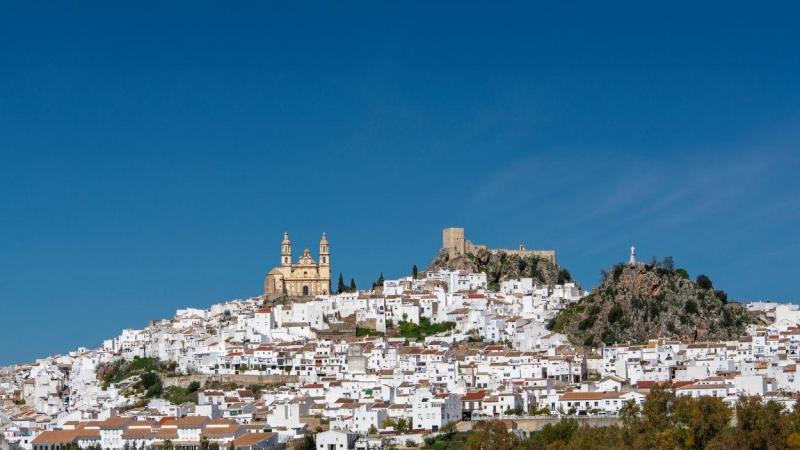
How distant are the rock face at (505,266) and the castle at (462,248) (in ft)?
1.52

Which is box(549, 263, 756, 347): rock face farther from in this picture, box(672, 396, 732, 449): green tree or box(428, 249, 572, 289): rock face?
box(672, 396, 732, 449): green tree

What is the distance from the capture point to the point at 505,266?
86.1m

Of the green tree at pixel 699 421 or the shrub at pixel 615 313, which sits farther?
the shrub at pixel 615 313

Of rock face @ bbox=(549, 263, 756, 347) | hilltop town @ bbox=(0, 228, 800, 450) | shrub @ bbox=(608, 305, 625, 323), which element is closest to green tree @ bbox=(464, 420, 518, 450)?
hilltop town @ bbox=(0, 228, 800, 450)

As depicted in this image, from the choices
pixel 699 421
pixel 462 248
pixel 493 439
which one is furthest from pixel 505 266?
pixel 699 421

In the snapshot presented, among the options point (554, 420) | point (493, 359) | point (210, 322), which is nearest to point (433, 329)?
point (493, 359)

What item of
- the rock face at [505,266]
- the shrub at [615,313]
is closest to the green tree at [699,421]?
the shrub at [615,313]

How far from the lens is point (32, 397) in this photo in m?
75.1

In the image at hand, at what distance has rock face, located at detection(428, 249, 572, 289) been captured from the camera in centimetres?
8512

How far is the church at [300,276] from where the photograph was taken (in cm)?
8525

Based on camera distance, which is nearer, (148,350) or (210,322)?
(148,350)

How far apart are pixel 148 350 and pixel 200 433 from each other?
2165 cm

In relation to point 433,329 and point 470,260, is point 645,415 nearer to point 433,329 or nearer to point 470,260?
point 433,329

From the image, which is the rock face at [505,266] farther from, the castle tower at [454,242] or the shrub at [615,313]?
the shrub at [615,313]
